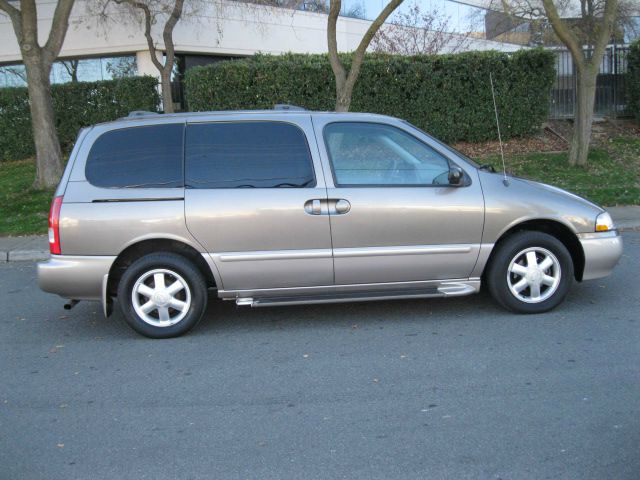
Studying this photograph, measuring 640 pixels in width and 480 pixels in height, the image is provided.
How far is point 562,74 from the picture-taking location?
58.6 ft

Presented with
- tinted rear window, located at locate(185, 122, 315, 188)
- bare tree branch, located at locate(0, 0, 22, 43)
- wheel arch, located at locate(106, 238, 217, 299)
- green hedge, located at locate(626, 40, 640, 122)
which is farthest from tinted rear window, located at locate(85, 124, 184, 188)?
green hedge, located at locate(626, 40, 640, 122)

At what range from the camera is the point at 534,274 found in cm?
588

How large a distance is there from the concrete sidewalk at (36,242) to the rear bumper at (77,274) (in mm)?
4191

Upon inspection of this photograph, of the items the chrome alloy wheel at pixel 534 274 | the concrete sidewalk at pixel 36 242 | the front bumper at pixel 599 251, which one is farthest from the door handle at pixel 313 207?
the concrete sidewalk at pixel 36 242

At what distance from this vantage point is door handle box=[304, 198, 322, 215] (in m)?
5.60

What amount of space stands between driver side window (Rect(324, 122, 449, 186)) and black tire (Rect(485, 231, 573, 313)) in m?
0.81

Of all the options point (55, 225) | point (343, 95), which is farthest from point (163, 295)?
point (343, 95)

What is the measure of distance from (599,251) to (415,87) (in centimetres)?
1066

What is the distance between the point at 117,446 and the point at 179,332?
188 cm

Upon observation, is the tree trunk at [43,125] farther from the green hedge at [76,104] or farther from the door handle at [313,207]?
the door handle at [313,207]

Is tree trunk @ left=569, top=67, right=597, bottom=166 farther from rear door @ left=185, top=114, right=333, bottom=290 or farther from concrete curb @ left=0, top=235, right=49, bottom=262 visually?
concrete curb @ left=0, top=235, right=49, bottom=262

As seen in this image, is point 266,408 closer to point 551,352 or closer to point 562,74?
point 551,352

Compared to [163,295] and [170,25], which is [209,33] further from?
[163,295]

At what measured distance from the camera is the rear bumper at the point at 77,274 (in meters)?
5.57
